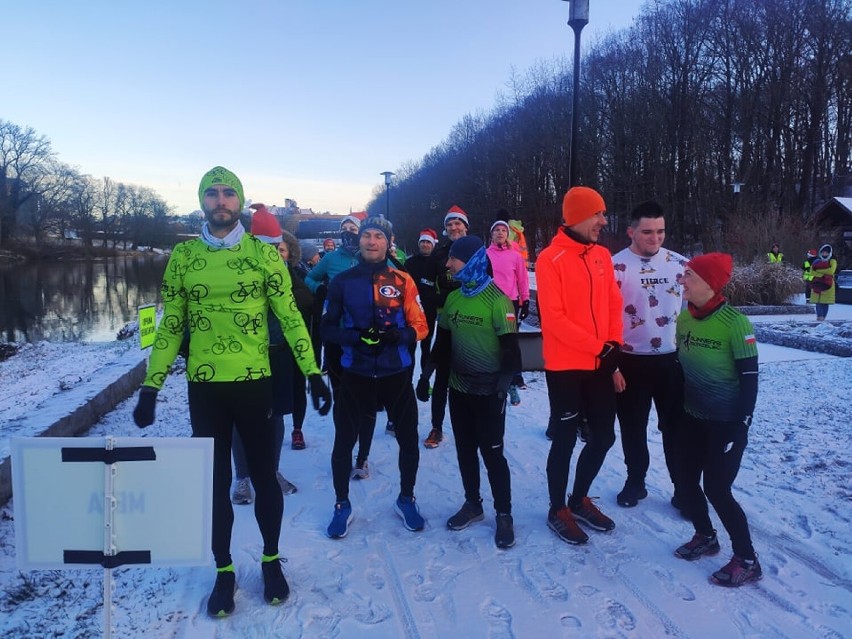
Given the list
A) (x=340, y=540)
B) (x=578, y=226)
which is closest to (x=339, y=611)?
(x=340, y=540)

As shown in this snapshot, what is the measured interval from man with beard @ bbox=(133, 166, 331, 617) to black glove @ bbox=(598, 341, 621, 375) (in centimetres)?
166

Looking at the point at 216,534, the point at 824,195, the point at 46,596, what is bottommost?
the point at 46,596

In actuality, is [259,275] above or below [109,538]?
above

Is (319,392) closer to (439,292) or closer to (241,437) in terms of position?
(241,437)

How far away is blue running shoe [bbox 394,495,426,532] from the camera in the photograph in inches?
143

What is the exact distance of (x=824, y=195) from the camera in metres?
36.6

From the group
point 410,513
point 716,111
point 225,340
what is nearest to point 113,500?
point 225,340

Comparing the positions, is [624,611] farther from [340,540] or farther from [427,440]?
[427,440]

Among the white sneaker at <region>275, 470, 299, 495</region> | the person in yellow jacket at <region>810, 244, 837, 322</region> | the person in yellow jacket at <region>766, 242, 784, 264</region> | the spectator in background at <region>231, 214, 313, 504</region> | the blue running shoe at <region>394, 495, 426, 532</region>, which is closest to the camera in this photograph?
the blue running shoe at <region>394, 495, 426, 532</region>

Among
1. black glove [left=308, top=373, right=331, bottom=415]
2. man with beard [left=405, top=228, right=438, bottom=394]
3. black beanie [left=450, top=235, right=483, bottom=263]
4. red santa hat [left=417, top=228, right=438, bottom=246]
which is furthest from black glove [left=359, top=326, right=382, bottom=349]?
red santa hat [left=417, top=228, right=438, bottom=246]

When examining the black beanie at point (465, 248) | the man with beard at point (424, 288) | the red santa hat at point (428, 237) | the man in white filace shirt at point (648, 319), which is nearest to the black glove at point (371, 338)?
the black beanie at point (465, 248)

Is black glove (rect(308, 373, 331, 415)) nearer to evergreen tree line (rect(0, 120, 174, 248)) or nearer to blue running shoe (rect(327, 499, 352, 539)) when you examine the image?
blue running shoe (rect(327, 499, 352, 539))

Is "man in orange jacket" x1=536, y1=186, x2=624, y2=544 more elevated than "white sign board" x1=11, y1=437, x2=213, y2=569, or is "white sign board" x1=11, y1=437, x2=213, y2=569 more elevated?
"man in orange jacket" x1=536, y1=186, x2=624, y2=544

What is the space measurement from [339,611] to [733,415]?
2290mm
